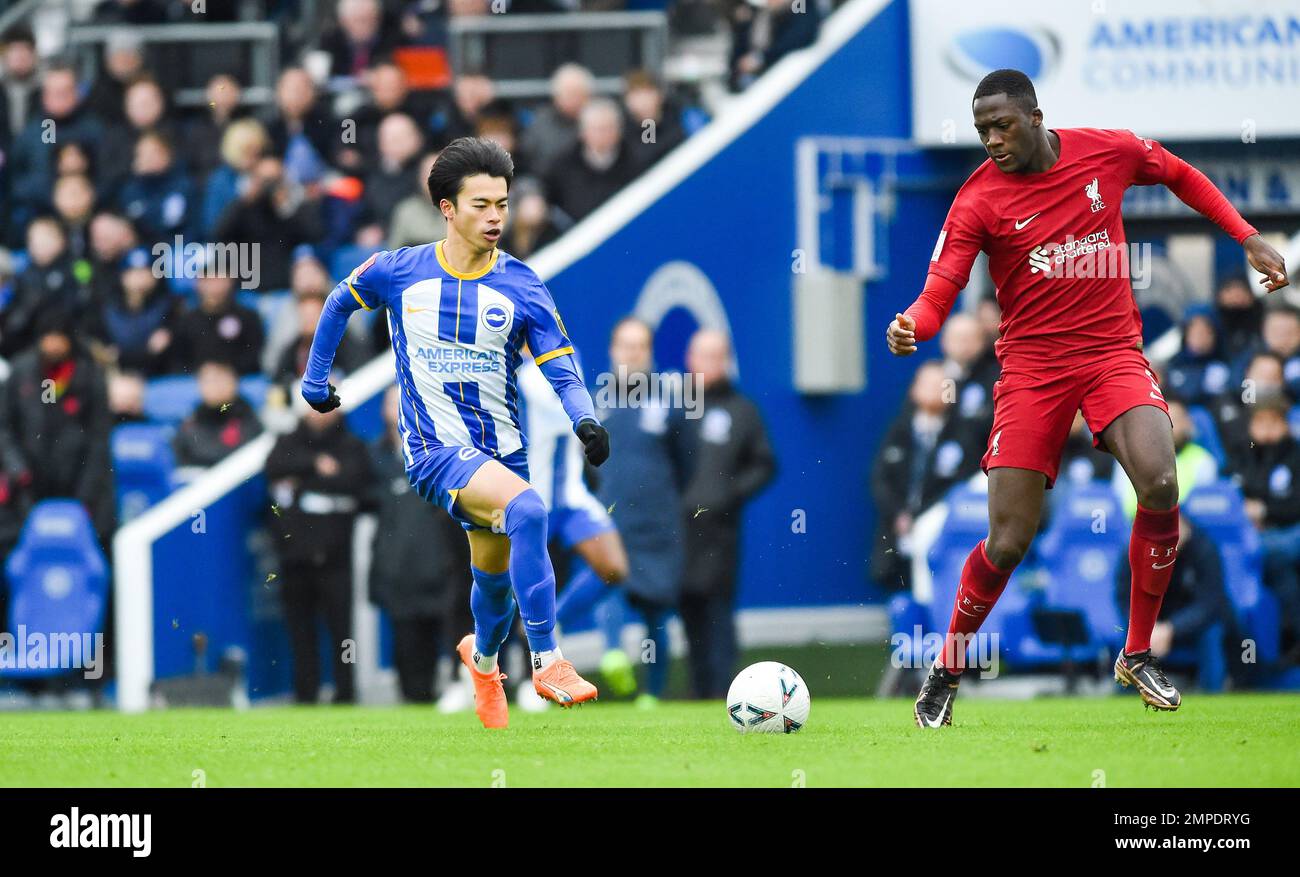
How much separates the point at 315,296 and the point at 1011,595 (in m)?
4.26

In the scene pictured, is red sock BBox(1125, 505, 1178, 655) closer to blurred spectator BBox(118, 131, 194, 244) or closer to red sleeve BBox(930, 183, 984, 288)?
red sleeve BBox(930, 183, 984, 288)

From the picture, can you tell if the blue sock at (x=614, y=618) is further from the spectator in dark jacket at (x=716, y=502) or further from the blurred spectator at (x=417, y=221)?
the blurred spectator at (x=417, y=221)

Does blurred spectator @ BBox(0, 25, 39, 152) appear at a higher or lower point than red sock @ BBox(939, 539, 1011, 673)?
higher

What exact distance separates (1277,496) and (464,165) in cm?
587

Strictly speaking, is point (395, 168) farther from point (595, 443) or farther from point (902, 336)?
point (902, 336)

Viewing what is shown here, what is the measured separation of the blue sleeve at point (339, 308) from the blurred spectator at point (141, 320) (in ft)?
15.4

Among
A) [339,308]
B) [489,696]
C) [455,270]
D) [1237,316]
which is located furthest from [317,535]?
[1237,316]

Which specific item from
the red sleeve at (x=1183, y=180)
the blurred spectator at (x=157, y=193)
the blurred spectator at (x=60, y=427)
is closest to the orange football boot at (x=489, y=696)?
the red sleeve at (x=1183, y=180)

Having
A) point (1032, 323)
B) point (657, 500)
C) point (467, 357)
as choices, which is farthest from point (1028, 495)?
point (657, 500)

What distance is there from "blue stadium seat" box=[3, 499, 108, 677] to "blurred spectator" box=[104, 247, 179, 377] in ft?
3.65

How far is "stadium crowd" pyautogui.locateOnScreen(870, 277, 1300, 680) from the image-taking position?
12406 mm

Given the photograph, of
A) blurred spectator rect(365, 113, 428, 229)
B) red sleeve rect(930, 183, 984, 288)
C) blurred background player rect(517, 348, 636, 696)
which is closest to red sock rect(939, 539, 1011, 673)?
red sleeve rect(930, 183, 984, 288)

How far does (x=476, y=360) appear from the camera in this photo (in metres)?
8.83

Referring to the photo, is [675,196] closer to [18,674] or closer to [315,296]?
[315,296]
